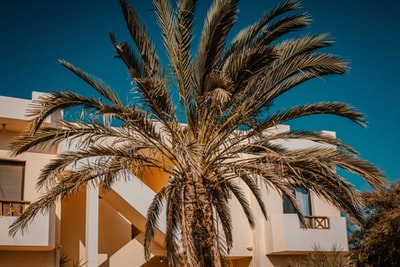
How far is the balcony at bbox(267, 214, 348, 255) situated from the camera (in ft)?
64.7

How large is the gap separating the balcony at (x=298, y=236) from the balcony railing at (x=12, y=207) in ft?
25.7

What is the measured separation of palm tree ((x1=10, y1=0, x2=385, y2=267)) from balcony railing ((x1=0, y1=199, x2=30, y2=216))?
4.54 meters

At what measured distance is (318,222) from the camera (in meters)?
20.9

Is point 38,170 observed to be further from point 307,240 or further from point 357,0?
point 357,0

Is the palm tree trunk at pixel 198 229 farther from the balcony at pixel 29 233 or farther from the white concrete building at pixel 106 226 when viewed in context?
the white concrete building at pixel 106 226

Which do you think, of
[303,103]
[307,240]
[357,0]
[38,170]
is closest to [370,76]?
[357,0]

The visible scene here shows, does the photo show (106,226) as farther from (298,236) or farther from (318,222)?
(318,222)

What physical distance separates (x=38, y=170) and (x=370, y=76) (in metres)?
11.6

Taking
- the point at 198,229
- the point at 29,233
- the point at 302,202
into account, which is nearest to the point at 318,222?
the point at 302,202

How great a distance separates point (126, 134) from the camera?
41.1ft

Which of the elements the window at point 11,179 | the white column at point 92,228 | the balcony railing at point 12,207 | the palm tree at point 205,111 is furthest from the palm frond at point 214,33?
the window at point 11,179

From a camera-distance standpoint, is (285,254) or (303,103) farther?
(285,254)

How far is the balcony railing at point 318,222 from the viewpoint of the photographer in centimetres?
2073

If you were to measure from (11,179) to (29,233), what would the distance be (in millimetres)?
2258
